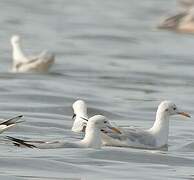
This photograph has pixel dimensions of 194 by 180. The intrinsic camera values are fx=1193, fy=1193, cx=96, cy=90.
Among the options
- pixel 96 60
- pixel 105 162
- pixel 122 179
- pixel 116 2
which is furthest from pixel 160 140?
pixel 116 2

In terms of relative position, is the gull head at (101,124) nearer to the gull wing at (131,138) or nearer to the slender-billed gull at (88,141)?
the slender-billed gull at (88,141)

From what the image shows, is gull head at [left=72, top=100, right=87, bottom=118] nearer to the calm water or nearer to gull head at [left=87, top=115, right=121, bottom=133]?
the calm water

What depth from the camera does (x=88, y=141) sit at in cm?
1558

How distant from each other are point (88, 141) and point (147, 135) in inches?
55.3

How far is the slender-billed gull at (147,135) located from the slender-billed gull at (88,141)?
10.5 inches

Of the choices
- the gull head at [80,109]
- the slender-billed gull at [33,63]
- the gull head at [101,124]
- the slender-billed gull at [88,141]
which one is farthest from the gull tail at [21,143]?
the slender-billed gull at [33,63]

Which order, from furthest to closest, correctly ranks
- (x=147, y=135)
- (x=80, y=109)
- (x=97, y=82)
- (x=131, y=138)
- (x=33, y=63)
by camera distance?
(x=33, y=63), (x=97, y=82), (x=80, y=109), (x=147, y=135), (x=131, y=138)

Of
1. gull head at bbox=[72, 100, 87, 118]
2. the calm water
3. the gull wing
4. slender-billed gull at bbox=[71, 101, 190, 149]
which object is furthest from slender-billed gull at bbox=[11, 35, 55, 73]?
the gull wing

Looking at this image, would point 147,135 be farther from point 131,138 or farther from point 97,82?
point 97,82

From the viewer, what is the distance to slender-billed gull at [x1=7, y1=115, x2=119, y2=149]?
48.8 feet

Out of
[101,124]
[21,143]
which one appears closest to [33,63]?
[101,124]

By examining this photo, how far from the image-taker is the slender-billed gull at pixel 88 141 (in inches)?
586

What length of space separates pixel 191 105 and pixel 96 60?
25.1 ft

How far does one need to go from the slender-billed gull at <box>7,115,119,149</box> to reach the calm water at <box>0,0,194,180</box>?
0.39 feet
